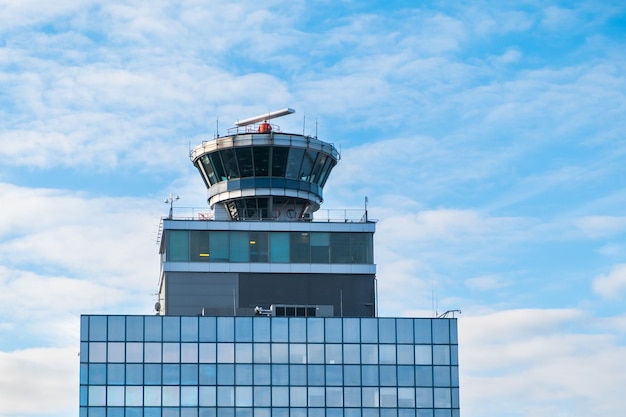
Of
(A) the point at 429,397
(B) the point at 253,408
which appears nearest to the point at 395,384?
(A) the point at 429,397

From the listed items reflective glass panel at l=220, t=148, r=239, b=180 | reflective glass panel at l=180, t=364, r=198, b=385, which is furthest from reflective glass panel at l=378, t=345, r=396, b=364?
reflective glass panel at l=220, t=148, r=239, b=180

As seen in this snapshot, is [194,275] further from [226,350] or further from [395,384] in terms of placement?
[395,384]

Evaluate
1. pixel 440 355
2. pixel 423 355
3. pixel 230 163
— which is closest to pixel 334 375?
pixel 423 355

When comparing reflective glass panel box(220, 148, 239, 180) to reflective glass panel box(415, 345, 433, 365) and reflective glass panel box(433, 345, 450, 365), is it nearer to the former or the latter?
reflective glass panel box(415, 345, 433, 365)

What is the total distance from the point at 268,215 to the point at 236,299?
400 inches

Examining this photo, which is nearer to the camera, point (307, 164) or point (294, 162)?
point (294, 162)

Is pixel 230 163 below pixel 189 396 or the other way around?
the other way around

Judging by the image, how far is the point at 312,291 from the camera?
428 feet

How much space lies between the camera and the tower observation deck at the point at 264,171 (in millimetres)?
133625

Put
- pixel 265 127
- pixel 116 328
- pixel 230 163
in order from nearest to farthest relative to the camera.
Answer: pixel 116 328 → pixel 230 163 → pixel 265 127

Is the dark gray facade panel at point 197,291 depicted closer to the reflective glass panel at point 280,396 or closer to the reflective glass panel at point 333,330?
the reflective glass panel at point 280,396

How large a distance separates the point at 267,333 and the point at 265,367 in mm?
3123

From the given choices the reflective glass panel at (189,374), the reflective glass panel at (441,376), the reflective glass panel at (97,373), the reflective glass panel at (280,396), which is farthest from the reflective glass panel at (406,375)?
the reflective glass panel at (97,373)

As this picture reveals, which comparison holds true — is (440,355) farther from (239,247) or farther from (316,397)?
(239,247)
